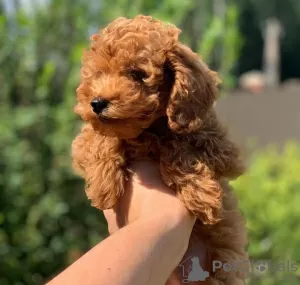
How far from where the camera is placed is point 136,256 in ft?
5.04

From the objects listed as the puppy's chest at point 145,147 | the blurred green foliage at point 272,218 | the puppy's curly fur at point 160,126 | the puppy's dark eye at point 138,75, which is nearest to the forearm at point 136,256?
the puppy's curly fur at point 160,126

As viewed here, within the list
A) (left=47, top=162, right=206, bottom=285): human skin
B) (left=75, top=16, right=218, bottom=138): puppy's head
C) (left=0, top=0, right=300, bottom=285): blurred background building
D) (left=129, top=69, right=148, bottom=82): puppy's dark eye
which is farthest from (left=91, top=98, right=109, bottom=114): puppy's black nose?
(left=0, top=0, right=300, bottom=285): blurred background building

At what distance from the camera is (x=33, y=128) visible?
5.21 meters

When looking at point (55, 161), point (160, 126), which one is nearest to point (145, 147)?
point (160, 126)

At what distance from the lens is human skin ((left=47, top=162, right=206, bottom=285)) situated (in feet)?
4.86

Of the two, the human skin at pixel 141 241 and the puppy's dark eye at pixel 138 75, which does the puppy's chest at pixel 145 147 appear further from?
the puppy's dark eye at pixel 138 75

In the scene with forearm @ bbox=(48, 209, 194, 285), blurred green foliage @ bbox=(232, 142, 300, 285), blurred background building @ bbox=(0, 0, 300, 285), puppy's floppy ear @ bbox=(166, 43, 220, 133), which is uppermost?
puppy's floppy ear @ bbox=(166, 43, 220, 133)

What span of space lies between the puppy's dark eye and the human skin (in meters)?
0.28

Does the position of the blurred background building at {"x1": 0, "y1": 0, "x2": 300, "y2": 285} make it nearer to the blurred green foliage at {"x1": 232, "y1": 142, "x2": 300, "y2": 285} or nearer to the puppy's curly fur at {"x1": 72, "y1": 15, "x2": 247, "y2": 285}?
the blurred green foliage at {"x1": 232, "y1": 142, "x2": 300, "y2": 285}

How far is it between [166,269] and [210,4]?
106ft

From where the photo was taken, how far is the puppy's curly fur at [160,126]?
1.76 m

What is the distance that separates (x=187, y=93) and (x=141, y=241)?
48 centimetres

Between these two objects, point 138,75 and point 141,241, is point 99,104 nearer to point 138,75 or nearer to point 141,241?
point 138,75

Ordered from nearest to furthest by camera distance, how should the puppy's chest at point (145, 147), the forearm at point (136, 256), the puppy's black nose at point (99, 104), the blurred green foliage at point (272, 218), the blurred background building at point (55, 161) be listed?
the forearm at point (136, 256) → the puppy's black nose at point (99, 104) → the puppy's chest at point (145, 147) → the blurred background building at point (55, 161) → the blurred green foliage at point (272, 218)
